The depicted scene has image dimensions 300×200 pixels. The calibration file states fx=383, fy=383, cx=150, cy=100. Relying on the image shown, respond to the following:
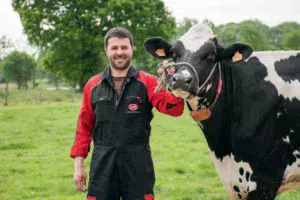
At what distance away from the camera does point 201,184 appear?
7418 mm

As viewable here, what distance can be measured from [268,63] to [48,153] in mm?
7624

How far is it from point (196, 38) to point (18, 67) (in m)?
44.4

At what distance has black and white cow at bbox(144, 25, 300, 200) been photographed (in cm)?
393

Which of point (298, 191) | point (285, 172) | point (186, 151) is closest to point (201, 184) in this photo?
point (298, 191)

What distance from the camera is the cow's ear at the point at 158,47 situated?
4.24 metres

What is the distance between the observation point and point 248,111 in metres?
4.02

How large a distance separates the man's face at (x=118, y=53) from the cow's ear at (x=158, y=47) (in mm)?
446

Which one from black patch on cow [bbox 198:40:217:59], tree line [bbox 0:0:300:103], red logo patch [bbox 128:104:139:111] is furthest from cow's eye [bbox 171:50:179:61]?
tree line [bbox 0:0:300:103]

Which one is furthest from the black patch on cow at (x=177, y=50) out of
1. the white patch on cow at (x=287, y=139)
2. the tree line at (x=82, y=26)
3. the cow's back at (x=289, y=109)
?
the tree line at (x=82, y=26)

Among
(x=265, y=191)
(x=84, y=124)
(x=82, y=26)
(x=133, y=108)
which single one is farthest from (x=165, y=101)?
(x=82, y=26)

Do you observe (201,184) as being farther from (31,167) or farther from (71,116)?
(71,116)

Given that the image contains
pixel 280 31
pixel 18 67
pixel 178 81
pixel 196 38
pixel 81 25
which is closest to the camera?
pixel 178 81

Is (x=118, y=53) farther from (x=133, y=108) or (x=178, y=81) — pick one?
(x=178, y=81)

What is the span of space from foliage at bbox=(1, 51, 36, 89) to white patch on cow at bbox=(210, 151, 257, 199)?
42318 millimetres
